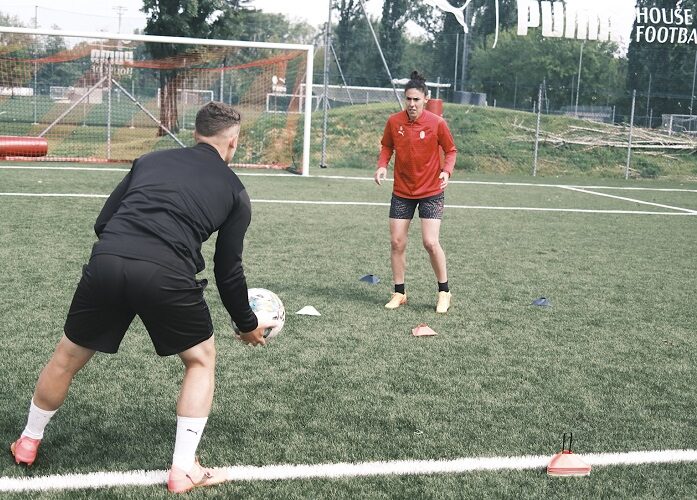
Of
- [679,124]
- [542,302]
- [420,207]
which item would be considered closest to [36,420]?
Answer: [420,207]

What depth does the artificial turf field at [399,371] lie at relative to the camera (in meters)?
3.99

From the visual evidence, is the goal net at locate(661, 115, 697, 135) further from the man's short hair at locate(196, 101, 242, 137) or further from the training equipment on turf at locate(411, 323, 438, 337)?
the man's short hair at locate(196, 101, 242, 137)

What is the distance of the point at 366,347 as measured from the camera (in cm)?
611

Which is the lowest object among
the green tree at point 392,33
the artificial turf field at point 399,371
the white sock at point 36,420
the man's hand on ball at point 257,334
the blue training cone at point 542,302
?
the artificial turf field at point 399,371

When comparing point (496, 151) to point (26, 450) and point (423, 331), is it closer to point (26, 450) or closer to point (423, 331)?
point (423, 331)

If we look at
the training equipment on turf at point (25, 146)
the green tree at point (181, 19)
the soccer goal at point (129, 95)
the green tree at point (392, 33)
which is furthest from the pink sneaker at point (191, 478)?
the green tree at point (392, 33)

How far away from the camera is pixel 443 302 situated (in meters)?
7.37

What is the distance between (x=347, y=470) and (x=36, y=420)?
1.40 metres

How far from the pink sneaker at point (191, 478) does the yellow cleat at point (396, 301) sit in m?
3.86

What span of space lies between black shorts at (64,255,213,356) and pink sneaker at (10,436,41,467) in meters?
0.60

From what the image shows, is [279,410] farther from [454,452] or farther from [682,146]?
[682,146]

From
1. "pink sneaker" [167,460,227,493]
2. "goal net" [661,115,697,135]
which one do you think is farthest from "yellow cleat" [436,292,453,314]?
"goal net" [661,115,697,135]

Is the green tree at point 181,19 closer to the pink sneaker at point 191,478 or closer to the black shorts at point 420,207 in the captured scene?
the black shorts at point 420,207

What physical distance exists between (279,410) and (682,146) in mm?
29982
